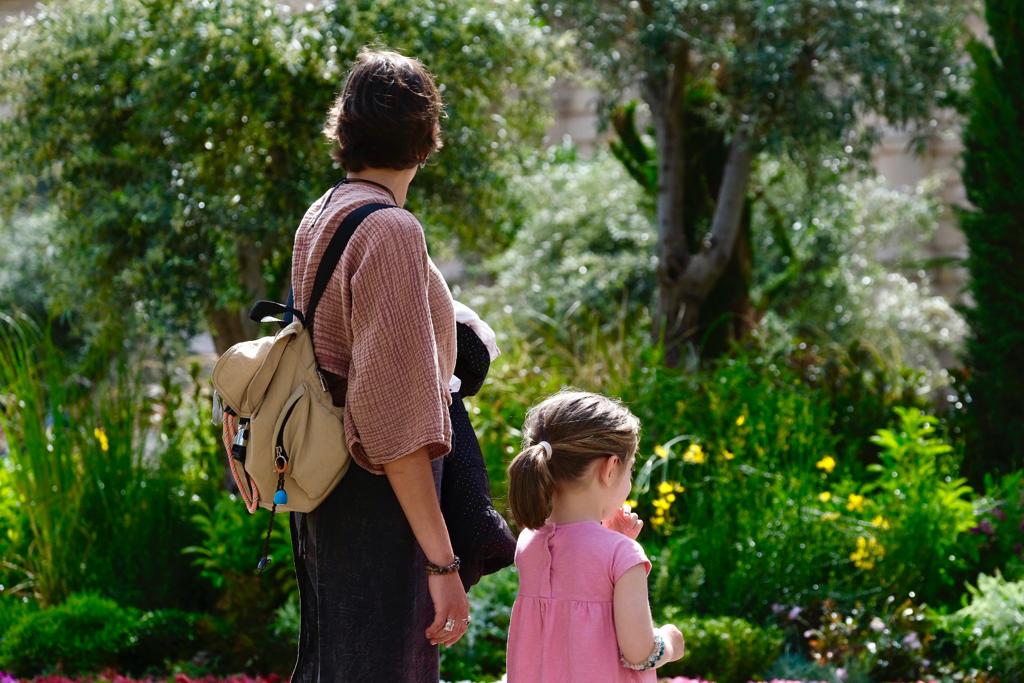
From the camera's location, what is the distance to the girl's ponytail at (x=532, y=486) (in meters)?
2.37

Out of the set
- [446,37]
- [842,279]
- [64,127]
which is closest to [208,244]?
[64,127]

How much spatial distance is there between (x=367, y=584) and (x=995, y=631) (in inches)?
109

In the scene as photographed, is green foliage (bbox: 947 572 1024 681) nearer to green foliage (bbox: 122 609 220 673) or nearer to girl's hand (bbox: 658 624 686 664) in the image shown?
girl's hand (bbox: 658 624 686 664)

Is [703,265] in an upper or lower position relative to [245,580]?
upper

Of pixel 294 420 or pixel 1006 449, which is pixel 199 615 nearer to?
pixel 294 420

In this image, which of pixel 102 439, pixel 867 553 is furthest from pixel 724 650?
pixel 102 439

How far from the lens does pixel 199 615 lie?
4652 mm

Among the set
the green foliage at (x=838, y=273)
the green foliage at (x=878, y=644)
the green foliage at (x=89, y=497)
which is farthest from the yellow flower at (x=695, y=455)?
the green foliage at (x=838, y=273)

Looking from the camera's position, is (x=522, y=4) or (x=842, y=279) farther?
(x=842, y=279)

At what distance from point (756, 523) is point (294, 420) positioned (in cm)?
292

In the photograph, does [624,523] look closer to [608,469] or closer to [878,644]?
[608,469]

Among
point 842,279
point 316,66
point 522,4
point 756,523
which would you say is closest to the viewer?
point 756,523

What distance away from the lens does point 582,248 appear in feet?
32.8

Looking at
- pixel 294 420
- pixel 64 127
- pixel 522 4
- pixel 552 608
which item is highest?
pixel 522 4
